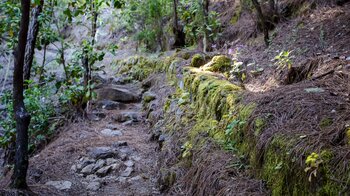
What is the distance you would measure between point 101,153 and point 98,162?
0.21m

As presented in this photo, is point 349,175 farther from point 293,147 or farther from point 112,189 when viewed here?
point 112,189

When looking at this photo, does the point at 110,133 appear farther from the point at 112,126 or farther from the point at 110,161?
the point at 110,161

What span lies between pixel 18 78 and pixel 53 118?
3335 millimetres

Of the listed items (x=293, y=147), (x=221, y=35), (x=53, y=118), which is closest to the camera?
(x=293, y=147)

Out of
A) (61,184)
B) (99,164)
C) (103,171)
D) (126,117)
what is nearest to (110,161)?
(99,164)

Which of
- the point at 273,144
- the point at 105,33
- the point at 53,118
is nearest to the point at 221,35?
the point at 53,118

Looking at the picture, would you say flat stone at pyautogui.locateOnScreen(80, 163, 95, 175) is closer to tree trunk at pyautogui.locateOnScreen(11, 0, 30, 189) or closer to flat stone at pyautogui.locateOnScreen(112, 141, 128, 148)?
flat stone at pyautogui.locateOnScreen(112, 141, 128, 148)

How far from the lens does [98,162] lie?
4711mm

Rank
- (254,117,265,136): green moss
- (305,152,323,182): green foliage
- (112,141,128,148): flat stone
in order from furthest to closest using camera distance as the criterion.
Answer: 1. (112,141,128,148): flat stone
2. (254,117,265,136): green moss
3. (305,152,323,182): green foliage

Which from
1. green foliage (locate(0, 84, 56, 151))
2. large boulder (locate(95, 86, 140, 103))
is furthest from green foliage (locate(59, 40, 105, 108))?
large boulder (locate(95, 86, 140, 103))

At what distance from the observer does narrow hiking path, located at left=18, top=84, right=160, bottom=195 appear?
409 centimetres

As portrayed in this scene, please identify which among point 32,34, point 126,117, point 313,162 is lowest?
point 126,117

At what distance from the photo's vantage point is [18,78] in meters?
3.43

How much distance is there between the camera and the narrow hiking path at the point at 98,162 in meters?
4.09
